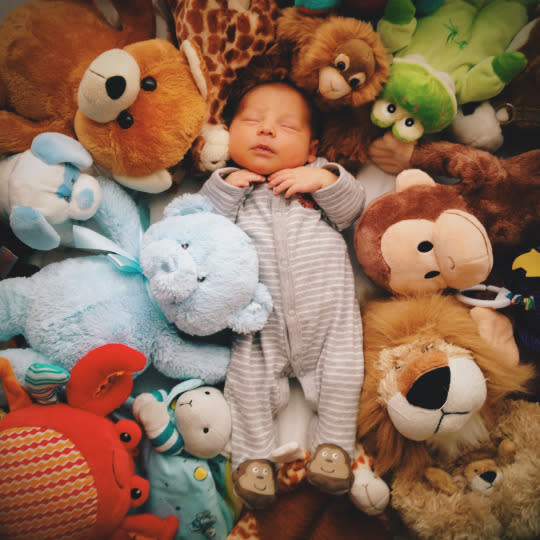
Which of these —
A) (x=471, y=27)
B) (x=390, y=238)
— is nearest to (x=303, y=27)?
(x=471, y=27)

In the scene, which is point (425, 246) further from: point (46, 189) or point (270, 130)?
point (46, 189)

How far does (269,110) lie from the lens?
1.06m

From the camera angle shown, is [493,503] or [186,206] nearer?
[493,503]

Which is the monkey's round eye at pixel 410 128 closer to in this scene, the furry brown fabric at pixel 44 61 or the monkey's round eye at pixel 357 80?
the monkey's round eye at pixel 357 80

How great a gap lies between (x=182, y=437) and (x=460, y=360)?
0.62m

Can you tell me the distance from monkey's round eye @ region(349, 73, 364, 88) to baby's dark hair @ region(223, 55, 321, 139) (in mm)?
173

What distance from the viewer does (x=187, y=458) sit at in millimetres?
924

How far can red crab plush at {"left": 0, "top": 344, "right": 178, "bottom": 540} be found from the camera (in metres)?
0.68

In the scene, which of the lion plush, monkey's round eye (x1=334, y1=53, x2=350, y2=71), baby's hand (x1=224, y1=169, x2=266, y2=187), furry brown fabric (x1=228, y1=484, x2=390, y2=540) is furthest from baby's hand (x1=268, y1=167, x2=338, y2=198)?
furry brown fabric (x1=228, y1=484, x2=390, y2=540)

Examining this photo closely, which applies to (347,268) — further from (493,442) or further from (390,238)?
(493,442)

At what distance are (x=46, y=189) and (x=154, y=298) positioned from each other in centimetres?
33

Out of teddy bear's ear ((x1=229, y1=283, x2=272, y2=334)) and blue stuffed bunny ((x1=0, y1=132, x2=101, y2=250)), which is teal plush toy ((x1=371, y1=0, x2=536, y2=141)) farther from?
blue stuffed bunny ((x1=0, y1=132, x2=101, y2=250))

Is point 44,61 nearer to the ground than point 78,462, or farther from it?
farther from it

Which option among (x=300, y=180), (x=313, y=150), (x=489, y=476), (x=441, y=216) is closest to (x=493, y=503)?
(x=489, y=476)
